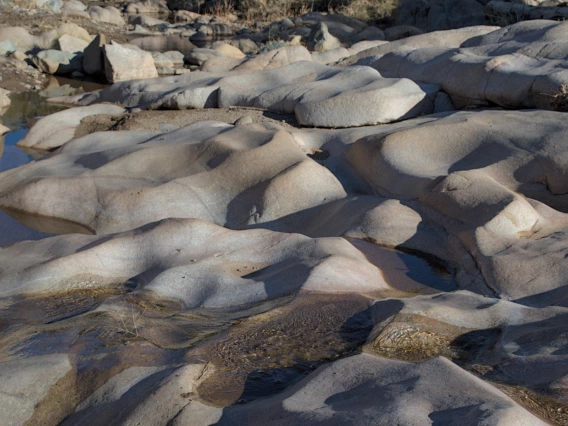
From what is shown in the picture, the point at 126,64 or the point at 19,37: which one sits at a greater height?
the point at 19,37

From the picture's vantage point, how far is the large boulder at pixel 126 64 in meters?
15.4

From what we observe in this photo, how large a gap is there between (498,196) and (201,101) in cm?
670

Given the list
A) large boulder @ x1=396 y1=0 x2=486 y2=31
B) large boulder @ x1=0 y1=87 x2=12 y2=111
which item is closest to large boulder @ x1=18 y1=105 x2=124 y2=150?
large boulder @ x1=0 y1=87 x2=12 y2=111

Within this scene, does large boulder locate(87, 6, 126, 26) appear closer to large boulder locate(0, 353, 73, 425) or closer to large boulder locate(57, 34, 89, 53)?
large boulder locate(57, 34, 89, 53)

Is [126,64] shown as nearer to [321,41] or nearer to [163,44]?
[321,41]

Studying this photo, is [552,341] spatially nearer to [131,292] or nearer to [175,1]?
[131,292]

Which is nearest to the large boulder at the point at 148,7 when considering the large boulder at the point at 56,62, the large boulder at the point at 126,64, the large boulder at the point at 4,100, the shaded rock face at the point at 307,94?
the large boulder at the point at 56,62

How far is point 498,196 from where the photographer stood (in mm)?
5977

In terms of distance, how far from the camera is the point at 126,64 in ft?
51.0

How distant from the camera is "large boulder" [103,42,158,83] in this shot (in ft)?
50.6

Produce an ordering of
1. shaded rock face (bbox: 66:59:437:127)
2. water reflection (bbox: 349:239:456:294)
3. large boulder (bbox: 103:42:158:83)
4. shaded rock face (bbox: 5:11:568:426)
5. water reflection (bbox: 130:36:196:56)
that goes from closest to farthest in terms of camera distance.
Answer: shaded rock face (bbox: 5:11:568:426) → water reflection (bbox: 349:239:456:294) → shaded rock face (bbox: 66:59:437:127) → large boulder (bbox: 103:42:158:83) → water reflection (bbox: 130:36:196:56)

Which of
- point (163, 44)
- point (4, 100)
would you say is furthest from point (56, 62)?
point (163, 44)

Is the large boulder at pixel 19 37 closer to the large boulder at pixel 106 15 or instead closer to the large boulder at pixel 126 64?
the large boulder at pixel 126 64

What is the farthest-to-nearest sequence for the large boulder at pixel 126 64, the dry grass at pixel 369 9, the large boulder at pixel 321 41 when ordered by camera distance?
the dry grass at pixel 369 9 < the large boulder at pixel 321 41 < the large boulder at pixel 126 64
